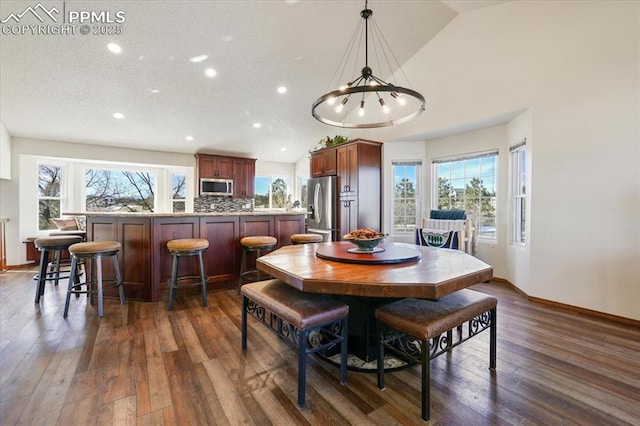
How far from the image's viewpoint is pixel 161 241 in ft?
11.2

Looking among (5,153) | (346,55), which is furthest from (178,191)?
(346,55)

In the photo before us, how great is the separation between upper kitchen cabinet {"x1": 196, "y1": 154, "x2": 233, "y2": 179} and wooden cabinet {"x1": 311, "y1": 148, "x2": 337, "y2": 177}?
2.01 meters

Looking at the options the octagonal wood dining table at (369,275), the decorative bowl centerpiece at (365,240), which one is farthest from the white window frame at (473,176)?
the decorative bowl centerpiece at (365,240)

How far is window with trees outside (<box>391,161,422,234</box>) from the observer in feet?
17.0

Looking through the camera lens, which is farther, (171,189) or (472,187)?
(171,189)

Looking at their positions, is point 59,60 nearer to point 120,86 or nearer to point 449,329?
point 120,86

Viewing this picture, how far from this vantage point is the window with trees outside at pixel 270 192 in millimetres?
7559

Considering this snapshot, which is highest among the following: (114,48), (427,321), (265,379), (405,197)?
(114,48)

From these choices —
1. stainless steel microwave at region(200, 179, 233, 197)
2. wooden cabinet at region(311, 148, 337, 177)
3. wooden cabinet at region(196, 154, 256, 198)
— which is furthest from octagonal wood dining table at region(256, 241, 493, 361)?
wooden cabinet at region(196, 154, 256, 198)

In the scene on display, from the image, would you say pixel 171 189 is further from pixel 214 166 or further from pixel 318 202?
pixel 318 202

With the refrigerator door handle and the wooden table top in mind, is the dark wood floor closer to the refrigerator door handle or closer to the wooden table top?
the wooden table top

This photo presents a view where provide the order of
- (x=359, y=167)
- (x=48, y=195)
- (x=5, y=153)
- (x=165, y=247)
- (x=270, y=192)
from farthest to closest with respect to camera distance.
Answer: (x=270, y=192) → (x=48, y=195) → (x=359, y=167) → (x=5, y=153) → (x=165, y=247)

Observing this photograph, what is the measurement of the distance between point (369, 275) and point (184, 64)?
378cm

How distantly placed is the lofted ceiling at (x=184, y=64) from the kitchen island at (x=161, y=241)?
1.93m
